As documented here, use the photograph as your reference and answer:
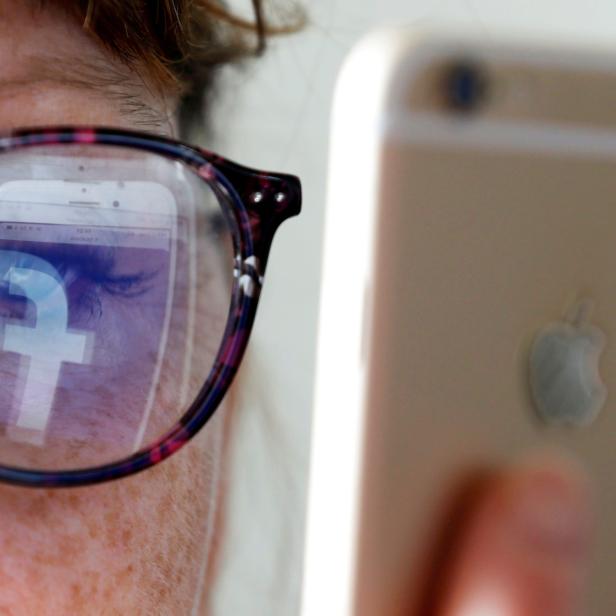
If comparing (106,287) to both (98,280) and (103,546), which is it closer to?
(98,280)

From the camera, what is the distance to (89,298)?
1.48 ft

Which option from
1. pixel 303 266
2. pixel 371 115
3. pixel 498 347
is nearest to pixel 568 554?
pixel 498 347

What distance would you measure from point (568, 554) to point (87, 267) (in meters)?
0.29

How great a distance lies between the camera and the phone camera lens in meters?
0.31

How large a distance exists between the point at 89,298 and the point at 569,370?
264 mm

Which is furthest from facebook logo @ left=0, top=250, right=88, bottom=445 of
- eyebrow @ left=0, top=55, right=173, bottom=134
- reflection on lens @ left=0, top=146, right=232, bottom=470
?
eyebrow @ left=0, top=55, right=173, bottom=134

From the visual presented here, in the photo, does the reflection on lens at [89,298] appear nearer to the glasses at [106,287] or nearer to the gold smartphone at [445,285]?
the glasses at [106,287]

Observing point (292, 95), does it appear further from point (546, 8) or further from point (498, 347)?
point (498, 347)

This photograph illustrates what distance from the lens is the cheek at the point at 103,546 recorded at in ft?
1.41

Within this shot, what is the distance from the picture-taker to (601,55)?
1.09 feet

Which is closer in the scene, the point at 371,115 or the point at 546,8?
the point at 371,115

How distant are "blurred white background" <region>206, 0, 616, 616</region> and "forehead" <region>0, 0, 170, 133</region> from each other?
308 mm

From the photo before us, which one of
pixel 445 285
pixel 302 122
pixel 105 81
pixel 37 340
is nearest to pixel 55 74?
pixel 105 81

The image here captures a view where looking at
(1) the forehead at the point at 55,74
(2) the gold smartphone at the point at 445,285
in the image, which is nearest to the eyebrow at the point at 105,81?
(1) the forehead at the point at 55,74
